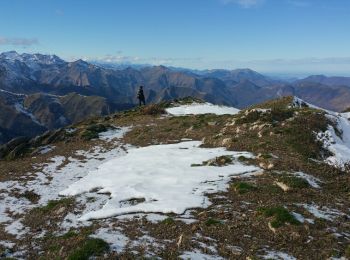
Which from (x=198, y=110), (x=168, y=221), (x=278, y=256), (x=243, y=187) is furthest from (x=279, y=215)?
(x=198, y=110)

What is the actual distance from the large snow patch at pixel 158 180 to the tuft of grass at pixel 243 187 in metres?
0.83

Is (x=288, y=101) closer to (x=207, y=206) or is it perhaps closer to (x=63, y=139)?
(x=63, y=139)

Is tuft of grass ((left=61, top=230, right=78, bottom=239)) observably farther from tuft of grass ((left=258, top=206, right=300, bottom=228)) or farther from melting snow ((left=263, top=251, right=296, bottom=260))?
tuft of grass ((left=258, top=206, right=300, bottom=228))

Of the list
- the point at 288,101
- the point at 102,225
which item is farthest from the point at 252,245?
the point at 288,101

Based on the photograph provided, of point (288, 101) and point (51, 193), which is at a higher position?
point (288, 101)

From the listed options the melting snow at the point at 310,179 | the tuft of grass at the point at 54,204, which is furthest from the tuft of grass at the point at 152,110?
the tuft of grass at the point at 54,204

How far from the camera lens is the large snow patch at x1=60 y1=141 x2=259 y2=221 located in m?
21.7

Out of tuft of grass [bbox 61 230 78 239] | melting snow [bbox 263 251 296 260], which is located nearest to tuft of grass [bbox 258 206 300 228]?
melting snow [bbox 263 251 296 260]

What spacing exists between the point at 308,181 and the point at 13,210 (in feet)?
60.0

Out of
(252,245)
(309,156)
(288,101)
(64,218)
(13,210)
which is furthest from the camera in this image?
(288,101)

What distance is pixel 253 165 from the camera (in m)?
28.7

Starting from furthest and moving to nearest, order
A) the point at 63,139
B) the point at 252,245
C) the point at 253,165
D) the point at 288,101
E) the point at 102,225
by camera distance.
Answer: the point at 288,101, the point at 63,139, the point at 253,165, the point at 102,225, the point at 252,245

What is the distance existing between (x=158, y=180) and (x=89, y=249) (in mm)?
11033

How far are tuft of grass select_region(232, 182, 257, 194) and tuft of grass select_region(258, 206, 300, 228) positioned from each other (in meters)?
3.16
